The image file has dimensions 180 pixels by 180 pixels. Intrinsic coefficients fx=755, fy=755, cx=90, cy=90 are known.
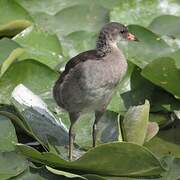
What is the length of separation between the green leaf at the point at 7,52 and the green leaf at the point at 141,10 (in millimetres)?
687

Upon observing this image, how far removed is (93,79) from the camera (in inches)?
128

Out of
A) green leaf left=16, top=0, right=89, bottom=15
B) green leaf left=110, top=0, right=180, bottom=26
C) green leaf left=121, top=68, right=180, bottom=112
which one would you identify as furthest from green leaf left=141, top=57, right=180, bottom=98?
green leaf left=16, top=0, right=89, bottom=15

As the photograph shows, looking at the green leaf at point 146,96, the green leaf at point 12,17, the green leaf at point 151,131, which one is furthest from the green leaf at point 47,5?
the green leaf at point 151,131

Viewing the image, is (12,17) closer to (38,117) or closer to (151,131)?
(38,117)

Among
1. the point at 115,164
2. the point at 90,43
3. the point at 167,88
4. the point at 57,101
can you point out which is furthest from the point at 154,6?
the point at 115,164

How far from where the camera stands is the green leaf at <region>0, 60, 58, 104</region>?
3641 millimetres

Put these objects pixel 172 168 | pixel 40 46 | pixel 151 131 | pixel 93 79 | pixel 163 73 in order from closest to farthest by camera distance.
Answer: pixel 172 168 < pixel 93 79 < pixel 151 131 < pixel 163 73 < pixel 40 46

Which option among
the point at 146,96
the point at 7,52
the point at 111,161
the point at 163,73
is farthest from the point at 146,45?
the point at 111,161

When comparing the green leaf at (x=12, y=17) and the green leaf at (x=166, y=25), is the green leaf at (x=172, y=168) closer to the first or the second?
the green leaf at (x=166, y=25)

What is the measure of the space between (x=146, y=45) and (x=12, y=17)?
0.76m

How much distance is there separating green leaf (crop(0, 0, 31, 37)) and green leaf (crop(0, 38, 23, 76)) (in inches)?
8.2

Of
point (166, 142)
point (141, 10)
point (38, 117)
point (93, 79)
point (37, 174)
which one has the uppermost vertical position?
point (93, 79)

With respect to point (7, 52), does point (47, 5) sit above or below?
below

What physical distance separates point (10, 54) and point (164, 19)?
97cm
